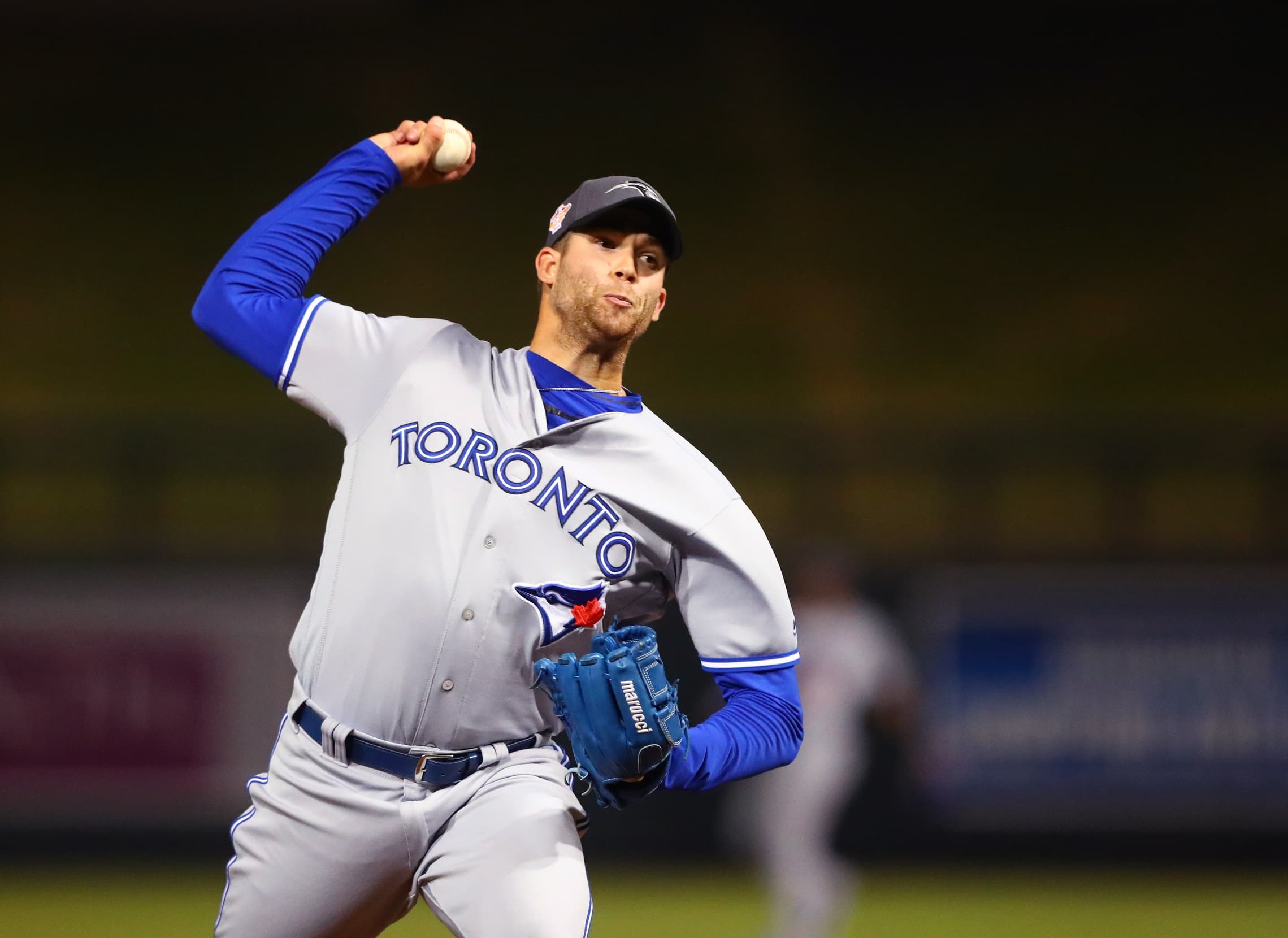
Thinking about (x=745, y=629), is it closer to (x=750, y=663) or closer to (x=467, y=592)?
(x=750, y=663)

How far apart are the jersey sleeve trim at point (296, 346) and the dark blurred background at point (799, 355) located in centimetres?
615

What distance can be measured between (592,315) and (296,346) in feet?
1.97

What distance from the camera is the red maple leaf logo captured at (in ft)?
10.3

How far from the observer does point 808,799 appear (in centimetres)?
859

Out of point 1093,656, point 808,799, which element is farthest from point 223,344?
point 1093,656

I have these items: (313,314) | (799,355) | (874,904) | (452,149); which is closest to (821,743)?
(874,904)

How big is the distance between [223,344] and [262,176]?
11.5 m

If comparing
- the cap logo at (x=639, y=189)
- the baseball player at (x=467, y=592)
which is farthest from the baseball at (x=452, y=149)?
the cap logo at (x=639, y=189)

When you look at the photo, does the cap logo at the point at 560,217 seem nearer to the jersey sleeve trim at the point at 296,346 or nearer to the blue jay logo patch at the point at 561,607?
the jersey sleeve trim at the point at 296,346

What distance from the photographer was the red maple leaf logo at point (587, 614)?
3127 millimetres

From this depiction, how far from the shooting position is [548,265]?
11.4 feet

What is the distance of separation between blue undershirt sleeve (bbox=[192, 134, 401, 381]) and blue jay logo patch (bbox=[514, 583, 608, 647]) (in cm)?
69

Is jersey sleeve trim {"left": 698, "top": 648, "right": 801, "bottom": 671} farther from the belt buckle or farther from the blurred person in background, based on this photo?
the blurred person in background

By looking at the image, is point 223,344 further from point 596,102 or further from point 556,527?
point 596,102
